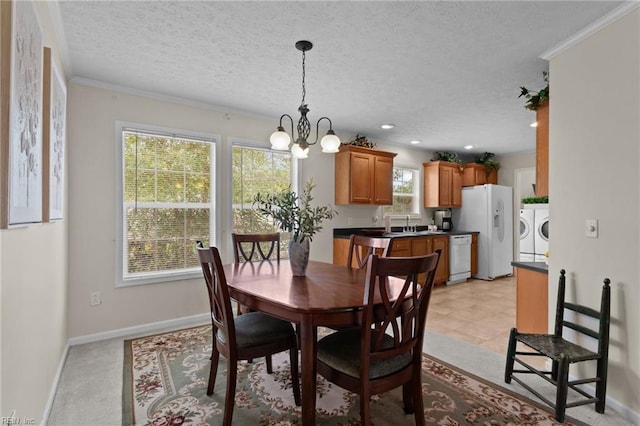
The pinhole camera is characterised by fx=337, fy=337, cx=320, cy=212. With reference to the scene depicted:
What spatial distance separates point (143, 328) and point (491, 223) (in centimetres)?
563

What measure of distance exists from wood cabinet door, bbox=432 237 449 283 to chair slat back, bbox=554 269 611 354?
3100 millimetres

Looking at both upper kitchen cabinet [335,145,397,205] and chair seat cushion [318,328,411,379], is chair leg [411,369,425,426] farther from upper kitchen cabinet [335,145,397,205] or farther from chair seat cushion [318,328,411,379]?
upper kitchen cabinet [335,145,397,205]

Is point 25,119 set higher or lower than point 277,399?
higher

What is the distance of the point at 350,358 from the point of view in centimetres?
167

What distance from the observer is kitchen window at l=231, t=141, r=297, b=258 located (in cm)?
399

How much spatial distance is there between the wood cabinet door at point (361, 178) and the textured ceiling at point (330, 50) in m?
0.98

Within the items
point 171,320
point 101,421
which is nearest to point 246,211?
point 171,320

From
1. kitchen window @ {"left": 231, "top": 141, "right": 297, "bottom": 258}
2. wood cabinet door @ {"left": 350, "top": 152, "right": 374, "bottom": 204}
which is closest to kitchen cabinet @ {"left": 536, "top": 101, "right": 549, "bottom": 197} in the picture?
wood cabinet door @ {"left": 350, "top": 152, "right": 374, "bottom": 204}

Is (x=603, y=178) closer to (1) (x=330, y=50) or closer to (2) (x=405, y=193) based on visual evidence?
(1) (x=330, y=50)

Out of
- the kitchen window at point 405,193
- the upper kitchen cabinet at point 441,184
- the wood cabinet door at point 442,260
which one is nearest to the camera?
the wood cabinet door at point 442,260

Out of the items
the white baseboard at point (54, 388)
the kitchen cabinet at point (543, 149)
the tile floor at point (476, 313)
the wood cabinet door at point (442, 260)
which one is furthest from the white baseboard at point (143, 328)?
the wood cabinet door at point (442, 260)

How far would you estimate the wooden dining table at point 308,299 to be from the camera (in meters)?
1.60

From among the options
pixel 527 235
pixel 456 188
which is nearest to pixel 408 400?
pixel 527 235

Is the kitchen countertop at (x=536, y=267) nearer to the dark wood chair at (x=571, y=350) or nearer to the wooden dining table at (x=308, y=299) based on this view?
the dark wood chair at (x=571, y=350)
